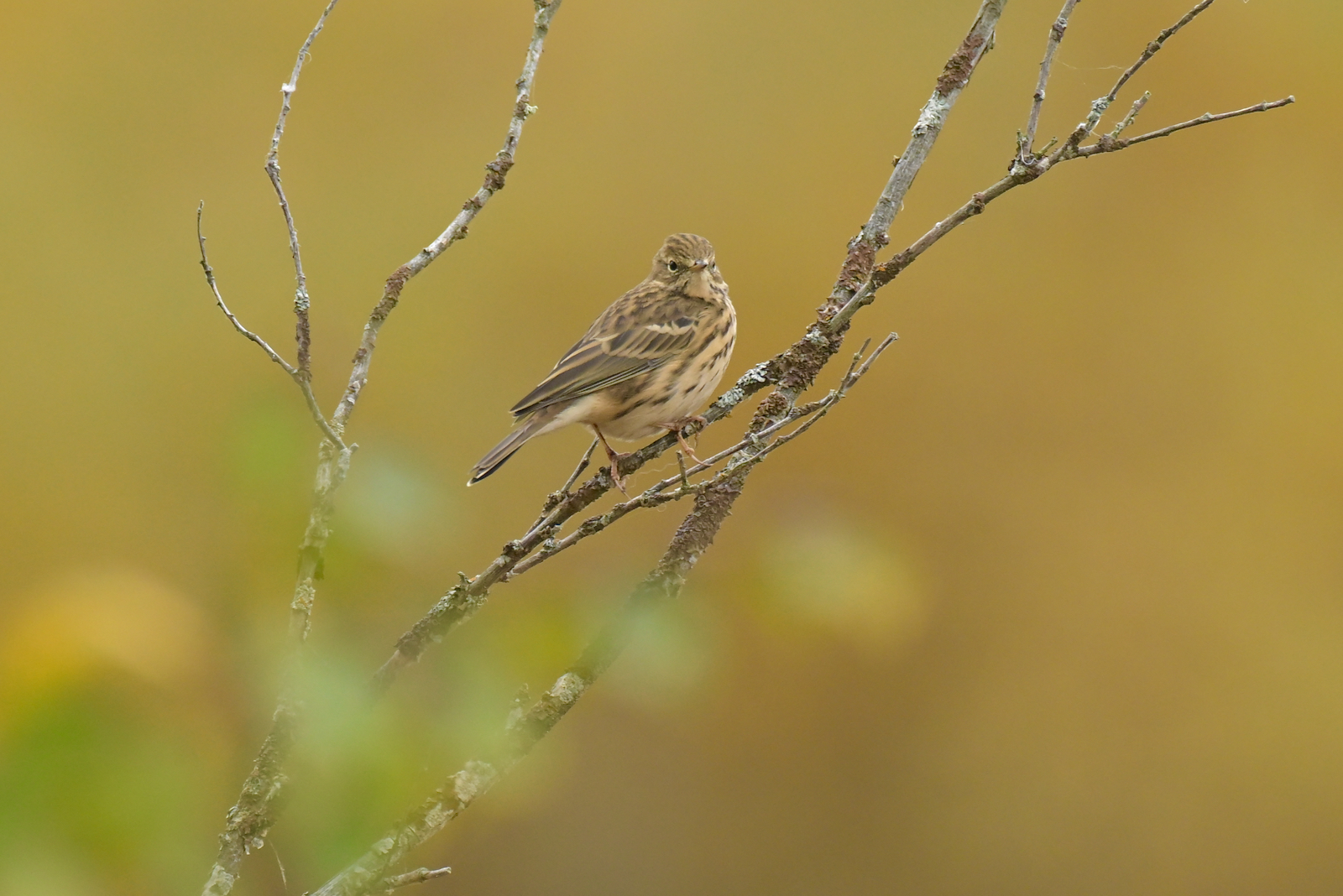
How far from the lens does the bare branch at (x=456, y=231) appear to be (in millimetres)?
2854

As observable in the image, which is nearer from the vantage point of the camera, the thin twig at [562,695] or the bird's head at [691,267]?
the thin twig at [562,695]

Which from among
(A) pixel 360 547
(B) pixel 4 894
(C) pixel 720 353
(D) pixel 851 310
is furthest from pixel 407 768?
(C) pixel 720 353

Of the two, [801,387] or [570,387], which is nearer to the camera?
[801,387]

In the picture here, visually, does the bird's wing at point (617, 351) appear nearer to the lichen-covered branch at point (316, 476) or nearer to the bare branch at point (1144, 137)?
the lichen-covered branch at point (316, 476)

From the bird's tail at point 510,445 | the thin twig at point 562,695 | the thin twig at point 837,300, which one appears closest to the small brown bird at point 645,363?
the bird's tail at point 510,445

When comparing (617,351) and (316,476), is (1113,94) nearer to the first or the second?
(316,476)

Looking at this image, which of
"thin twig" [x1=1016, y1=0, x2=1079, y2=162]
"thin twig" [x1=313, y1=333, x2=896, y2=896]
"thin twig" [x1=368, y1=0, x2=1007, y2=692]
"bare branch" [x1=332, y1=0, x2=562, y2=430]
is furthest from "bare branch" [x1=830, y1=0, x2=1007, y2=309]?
"bare branch" [x1=332, y1=0, x2=562, y2=430]

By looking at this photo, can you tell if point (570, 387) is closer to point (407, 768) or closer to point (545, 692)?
point (545, 692)

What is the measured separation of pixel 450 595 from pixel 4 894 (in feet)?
4.69

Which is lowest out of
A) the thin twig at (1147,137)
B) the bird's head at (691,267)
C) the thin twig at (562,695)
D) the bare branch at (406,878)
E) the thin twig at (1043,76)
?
the bare branch at (406,878)

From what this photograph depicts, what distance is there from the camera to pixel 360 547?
181 cm

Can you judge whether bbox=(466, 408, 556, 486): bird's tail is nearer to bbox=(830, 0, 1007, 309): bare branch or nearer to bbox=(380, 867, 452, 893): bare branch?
bbox=(830, 0, 1007, 309): bare branch

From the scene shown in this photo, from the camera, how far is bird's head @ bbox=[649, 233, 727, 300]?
5625mm

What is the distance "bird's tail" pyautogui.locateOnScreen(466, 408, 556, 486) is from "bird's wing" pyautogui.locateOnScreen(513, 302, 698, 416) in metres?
0.05
